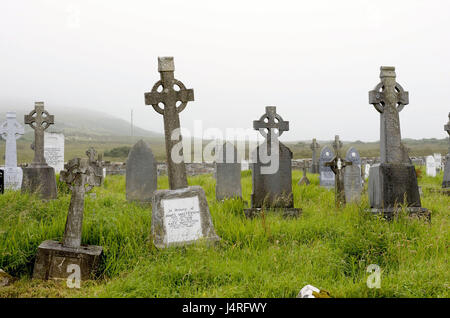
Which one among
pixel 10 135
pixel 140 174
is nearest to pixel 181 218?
pixel 140 174

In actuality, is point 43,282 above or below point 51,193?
below

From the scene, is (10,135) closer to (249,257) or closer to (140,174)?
(140,174)

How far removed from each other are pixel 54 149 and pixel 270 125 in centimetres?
999

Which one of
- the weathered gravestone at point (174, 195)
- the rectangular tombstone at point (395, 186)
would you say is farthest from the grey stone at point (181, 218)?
the rectangular tombstone at point (395, 186)

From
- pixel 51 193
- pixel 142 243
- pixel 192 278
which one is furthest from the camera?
pixel 51 193

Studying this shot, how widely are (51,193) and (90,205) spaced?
2.37 meters

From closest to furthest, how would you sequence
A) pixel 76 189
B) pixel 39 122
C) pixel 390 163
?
pixel 76 189 → pixel 390 163 → pixel 39 122

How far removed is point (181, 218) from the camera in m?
5.08

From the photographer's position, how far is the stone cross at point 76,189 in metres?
4.45

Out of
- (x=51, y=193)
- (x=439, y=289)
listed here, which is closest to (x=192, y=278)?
(x=439, y=289)

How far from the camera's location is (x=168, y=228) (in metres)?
4.95
